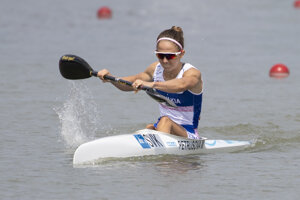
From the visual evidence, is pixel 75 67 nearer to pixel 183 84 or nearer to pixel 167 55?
pixel 167 55

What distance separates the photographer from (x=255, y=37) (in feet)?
75.2

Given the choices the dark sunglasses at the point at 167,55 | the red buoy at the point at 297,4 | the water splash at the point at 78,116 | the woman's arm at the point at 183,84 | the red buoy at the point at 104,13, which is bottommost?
the water splash at the point at 78,116

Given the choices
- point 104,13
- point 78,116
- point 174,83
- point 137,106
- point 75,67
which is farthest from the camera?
point 104,13

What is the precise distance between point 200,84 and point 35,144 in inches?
96.9

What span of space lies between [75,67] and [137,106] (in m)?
A: 4.06

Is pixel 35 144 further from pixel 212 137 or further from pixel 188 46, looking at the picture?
pixel 188 46

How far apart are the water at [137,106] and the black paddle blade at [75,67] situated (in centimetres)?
99

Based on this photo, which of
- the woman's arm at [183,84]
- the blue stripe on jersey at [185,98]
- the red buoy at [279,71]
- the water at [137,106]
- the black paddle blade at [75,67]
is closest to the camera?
the water at [137,106]

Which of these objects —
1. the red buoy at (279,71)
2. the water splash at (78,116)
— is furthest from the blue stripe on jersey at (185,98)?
the red buoy at (279,71)

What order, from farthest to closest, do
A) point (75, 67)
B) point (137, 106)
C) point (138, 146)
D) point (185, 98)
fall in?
1. point (137, 106)
2. point (75, 67)
3. point (185, 98)
4. point (138, 146)

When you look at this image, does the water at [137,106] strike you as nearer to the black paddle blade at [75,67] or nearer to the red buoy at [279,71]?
the red buoy at [279,71]

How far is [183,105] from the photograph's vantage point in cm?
895

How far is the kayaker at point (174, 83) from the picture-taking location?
8.48 m

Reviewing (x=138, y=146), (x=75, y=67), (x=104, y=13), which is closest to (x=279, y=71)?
(x=75, y=67)
